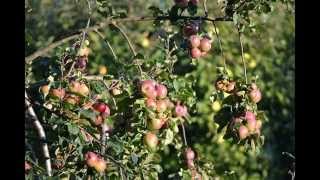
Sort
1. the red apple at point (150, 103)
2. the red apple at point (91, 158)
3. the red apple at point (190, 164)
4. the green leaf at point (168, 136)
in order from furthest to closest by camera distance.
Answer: the red apple at point (190, 164) < the green leaf at point (168, 136) < the red apple at point (150, 103) < the red apple at point (91, 158)

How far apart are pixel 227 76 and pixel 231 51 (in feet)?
9.16

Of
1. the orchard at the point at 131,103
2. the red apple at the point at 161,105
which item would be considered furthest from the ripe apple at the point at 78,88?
the red apple at the point at 161,105

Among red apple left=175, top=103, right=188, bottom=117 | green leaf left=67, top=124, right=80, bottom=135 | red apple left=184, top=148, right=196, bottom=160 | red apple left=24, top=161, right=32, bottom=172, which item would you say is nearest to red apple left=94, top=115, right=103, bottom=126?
green leaf left=67, top=124, right=80, bottom=135

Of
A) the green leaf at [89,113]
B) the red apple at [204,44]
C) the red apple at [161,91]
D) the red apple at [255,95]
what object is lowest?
the green leaf at [89,113]

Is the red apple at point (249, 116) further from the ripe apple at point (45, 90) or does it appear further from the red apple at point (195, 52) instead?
the ripe apple at point (45, 90)

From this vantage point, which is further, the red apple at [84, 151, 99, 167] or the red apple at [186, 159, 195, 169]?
the red apple at [186, 159, 195, 169]

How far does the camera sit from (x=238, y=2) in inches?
96.5

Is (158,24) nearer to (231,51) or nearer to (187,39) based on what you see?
(187,39)

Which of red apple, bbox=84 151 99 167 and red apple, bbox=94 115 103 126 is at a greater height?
red apple, bbox=94 115 103 126

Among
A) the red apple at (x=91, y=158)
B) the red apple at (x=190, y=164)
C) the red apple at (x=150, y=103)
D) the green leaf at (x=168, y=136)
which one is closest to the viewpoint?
the red apple at (x=91, y=158)

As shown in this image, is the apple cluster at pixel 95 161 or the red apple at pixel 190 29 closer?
the apple cluster at pixel 95 161

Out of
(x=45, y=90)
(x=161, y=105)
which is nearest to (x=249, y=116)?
(x=161, y=105)

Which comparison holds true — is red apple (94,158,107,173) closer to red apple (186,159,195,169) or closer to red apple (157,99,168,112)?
red apple (157,99,168,112)
